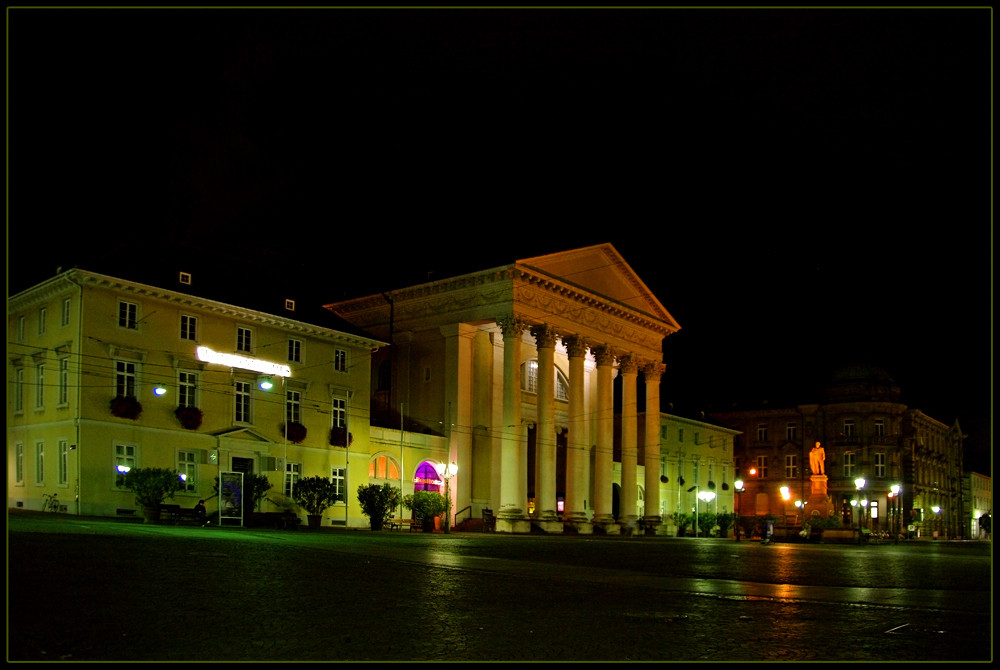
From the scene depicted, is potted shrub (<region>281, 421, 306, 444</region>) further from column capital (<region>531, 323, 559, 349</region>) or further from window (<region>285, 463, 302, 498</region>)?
column capital (<region>531, 323, 559, 349</region>)

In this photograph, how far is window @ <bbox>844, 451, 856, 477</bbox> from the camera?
90625 millimetres

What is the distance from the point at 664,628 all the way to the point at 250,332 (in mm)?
35266

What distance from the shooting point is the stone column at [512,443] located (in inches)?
1976

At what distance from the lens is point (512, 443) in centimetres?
5144

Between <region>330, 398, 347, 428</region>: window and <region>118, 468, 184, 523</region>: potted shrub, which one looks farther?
<region>330, 398, 347, 428</region>: window

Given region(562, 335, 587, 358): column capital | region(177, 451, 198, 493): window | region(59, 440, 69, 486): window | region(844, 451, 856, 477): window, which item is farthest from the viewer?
region(844, 451, 856, 477): window

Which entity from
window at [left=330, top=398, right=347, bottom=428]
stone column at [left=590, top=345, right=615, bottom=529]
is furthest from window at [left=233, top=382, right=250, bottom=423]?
stone column at [left=590, top=345, right=615, bottom=529]

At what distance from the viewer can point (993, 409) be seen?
1109 cm

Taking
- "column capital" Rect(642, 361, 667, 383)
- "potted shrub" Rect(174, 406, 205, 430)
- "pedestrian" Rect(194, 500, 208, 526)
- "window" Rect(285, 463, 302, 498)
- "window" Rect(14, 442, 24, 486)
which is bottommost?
"pedestrian" Rect(194, 500, 208, 526)

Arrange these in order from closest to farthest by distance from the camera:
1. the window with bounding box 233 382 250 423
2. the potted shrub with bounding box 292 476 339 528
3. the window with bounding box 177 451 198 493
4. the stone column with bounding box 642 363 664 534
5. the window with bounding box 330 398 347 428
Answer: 1. the window with bounding box 177 451 198 493
2. the potted shrub with bounding box 292 476 339 528
3. the window with bounding box 233 382 250 423
4. the window with bounding box 330 398 347 428
5. the stone column with bounding box 642 363 664 534

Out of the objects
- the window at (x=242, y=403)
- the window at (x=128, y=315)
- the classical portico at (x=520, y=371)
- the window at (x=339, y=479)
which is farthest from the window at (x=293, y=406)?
the classical portico at (x=520, y=371)

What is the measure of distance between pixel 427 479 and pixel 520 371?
7.92 metres

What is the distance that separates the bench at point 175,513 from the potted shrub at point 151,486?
38cm

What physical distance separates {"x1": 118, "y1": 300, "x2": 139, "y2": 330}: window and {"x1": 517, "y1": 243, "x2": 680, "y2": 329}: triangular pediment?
2015cm
